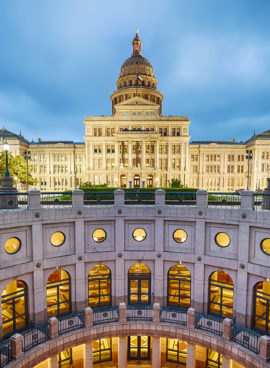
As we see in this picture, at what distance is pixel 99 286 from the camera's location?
1543 centimetres

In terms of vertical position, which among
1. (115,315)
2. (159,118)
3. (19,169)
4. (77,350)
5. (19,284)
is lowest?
(77,350)

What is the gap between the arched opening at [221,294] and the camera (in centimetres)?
1437

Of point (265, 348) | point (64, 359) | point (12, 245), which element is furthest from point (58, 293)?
point (265, 348)

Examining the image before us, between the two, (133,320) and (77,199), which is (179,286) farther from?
(77,199)

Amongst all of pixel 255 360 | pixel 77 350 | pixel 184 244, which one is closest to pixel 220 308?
pixel 255 360

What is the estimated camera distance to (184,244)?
1520 cm

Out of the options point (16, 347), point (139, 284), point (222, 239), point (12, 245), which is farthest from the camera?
point (139, 284)

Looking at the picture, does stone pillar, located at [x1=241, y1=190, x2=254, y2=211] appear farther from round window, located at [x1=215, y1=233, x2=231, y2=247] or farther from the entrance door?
the entrance door

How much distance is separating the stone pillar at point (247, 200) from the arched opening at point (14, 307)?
14.3m

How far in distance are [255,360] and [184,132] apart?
187 ft

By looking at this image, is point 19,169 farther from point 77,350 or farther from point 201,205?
point 201,205

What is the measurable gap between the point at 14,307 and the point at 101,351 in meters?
6.84

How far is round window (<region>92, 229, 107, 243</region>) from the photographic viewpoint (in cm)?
1528

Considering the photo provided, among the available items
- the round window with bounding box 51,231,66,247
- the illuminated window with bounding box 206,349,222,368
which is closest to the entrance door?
the illuminated window with bounding box 206,349,222,368
